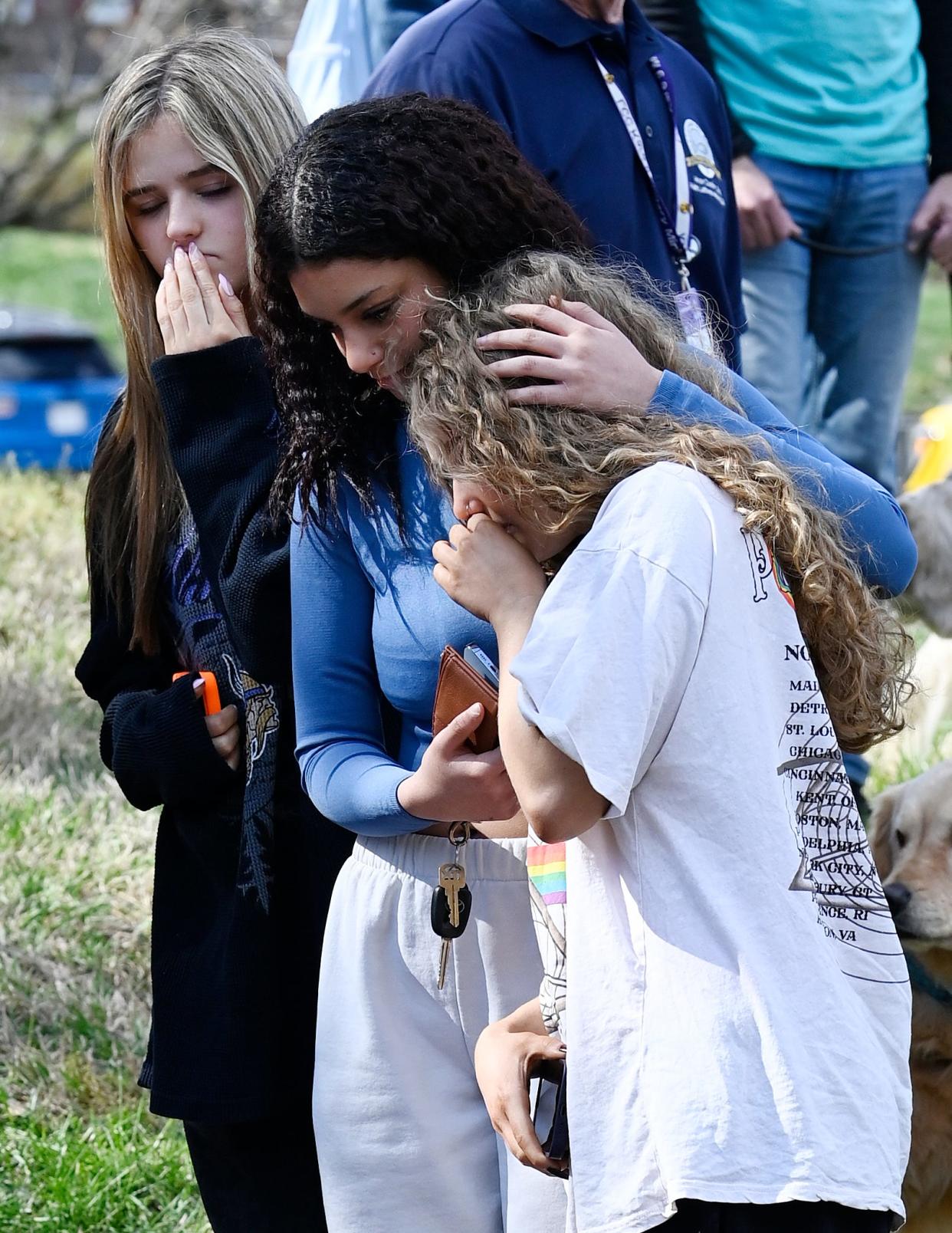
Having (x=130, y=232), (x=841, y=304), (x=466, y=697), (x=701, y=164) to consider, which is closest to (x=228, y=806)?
(x=466, y=697)

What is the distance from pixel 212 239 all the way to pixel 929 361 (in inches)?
650

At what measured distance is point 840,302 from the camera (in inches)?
167

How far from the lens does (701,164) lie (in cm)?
292

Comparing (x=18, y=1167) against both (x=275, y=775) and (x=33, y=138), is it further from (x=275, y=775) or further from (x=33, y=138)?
(x=33, y=138)

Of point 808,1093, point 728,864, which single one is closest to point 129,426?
point 728,864

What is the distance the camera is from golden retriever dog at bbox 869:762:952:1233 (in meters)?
3.00

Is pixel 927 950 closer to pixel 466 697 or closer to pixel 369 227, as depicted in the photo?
pixel 466 697

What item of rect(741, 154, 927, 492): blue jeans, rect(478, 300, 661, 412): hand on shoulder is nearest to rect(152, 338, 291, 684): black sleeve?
rect(478, 300, 661, 412): hand on shoulder

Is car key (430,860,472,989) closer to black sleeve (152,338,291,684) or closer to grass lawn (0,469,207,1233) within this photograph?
black sleeve (152,338,291,684)

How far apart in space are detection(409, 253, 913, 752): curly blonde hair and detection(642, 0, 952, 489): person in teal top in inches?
88.4

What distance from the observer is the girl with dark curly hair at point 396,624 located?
196 cm

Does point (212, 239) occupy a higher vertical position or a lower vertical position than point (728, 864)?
higher

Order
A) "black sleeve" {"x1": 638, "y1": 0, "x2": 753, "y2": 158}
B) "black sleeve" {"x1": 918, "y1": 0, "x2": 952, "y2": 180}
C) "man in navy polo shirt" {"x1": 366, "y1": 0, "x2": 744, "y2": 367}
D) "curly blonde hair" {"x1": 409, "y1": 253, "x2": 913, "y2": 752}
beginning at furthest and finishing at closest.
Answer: "black sleeve" {"x1": 918, "y1": 0, "x2": 952, "y2": 180}
"black sleeve" {"x1": 638, "y1": 0, "x2": 753, "y2": 158}
"man in navy polo shirt" {"x1": 366, "y1": 0, "x2": 744, "y2": 367}
"curly blonde hair" {"x1": 409, "y1": 253, "x2": 913, "y2": 752}

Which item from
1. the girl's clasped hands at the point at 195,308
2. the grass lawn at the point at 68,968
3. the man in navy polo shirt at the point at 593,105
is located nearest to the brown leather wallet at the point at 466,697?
the girl's clasped hands at the point at 195,308
